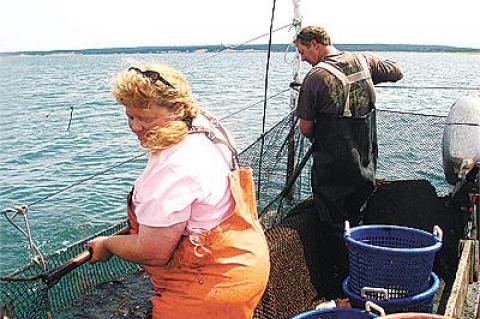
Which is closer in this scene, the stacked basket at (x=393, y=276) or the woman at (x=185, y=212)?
the woman at (x=185, y=212)

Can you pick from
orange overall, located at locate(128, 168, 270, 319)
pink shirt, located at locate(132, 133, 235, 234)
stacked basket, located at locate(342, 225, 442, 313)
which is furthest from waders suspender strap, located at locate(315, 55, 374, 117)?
pink shirt, located at locate(132, 133, 235, 234)

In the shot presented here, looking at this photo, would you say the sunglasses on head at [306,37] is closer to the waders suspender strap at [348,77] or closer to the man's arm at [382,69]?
the waders suspender strap at [348,77]

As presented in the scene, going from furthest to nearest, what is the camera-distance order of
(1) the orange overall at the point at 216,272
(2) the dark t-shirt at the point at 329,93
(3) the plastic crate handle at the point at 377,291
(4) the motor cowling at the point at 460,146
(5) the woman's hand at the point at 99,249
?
(4) the motor cowling at the point at 460,146, (2) the dark t-shirt at the point at 329,93, (3) the plastic crate handle at the point at 377,291, (5) the woman's hand at the point at 99,249, (1) the orange overall at the point at 216,272

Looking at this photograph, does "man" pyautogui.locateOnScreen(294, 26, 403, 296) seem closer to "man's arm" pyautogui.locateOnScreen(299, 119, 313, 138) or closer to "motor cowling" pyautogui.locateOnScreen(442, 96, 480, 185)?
"man's arm" pyautogui.locateOnScreen(299, 119, 313, 138)

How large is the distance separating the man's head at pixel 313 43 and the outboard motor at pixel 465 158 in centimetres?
186

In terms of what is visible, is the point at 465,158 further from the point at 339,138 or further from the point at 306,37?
the point at 306,37

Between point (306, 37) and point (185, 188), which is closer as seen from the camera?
point (185, 188)

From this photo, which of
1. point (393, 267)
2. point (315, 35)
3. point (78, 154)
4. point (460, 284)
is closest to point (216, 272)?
point (393, 267)

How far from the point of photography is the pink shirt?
2.27m

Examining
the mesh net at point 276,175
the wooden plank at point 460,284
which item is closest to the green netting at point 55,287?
the mesh net at point 276,175

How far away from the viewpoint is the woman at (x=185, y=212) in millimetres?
2295

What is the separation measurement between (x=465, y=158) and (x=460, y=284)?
273 cm

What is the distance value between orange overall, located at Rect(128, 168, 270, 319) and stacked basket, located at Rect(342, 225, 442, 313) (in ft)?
3.87

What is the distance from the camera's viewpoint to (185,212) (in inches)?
90.6
